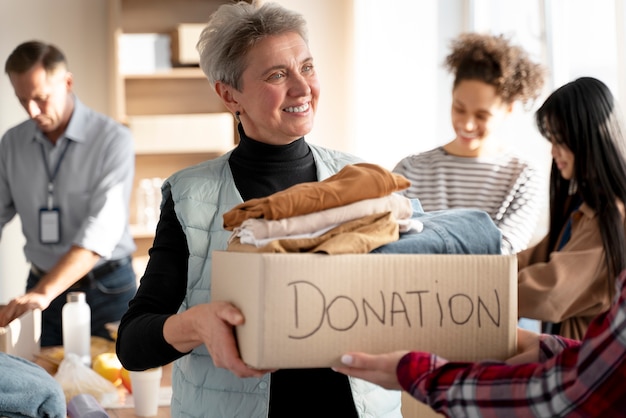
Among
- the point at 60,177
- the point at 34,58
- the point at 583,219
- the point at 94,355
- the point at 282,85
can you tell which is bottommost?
the point at 94,355

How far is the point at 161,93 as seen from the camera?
4.86 m

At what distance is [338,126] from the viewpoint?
4.62 metres

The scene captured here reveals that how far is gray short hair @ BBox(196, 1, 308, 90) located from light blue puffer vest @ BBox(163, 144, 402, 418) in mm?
218

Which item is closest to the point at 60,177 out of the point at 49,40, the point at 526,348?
the point at 49,40

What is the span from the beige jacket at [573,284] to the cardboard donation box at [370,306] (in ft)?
3.49

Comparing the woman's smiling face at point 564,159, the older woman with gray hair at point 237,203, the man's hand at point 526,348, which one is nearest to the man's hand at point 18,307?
the older woman with gray hair at point 237,203

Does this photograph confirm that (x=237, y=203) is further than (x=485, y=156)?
No

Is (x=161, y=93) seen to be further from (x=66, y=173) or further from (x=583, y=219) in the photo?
(x=583, y=219)

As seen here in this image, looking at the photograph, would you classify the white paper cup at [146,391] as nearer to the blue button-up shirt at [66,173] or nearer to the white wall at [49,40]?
the blue button-up shirt at [66,173]

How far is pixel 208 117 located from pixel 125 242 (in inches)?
50.8

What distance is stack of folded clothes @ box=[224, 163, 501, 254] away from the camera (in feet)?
3.44

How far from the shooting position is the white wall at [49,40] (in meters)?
4.78

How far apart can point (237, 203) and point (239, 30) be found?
31cm

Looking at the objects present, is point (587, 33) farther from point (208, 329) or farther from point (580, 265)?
point (208, 329)
